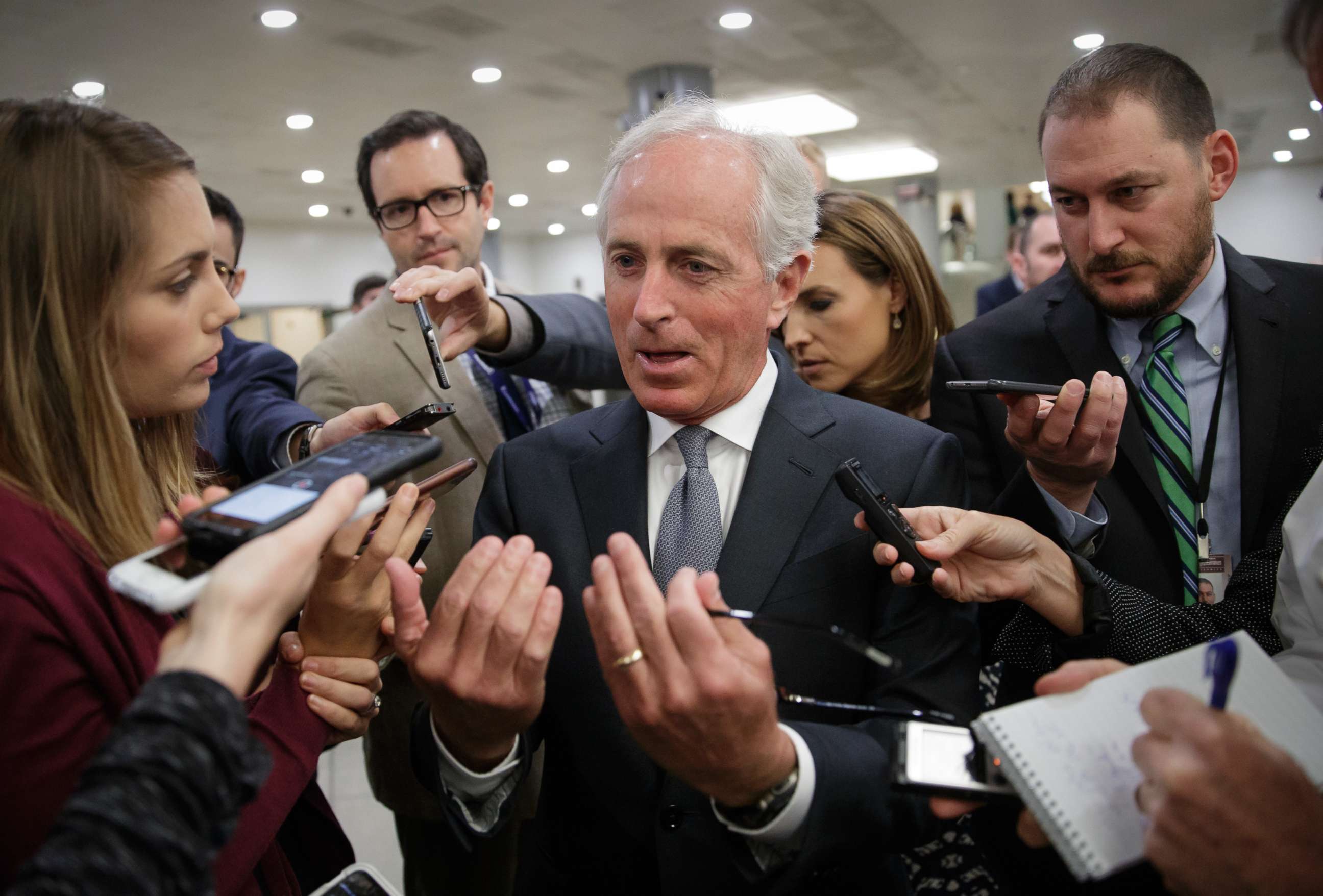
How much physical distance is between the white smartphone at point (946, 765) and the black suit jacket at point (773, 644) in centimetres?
20

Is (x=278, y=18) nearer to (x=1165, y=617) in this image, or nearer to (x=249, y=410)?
(x=249, y=410)

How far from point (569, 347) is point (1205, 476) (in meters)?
1.53

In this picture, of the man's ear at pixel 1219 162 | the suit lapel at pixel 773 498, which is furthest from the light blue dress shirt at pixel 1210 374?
the suit lapel at pixel 773 498

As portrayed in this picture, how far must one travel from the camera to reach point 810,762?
1218 millimetres

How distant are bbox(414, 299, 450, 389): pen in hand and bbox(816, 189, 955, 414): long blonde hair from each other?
114 centimetres

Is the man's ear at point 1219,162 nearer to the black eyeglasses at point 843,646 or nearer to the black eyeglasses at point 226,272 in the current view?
the black eyeglasses at point 843,646

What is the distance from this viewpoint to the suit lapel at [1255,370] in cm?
177

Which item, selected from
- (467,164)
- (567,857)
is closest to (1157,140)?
(567,857)

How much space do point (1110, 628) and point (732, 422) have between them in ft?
2.38

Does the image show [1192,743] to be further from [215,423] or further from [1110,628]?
[215,423]

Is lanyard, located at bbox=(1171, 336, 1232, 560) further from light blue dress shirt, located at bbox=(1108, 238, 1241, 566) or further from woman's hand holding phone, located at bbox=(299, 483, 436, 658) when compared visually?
woman's hand holding phone, located at bbox=(299, 483, 436, 658)

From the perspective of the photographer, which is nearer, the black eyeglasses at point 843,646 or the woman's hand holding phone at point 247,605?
the woman's hand holding phone at point 247,605

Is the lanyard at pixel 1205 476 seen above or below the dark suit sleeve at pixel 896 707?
above

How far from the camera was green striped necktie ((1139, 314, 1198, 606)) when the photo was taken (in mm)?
1817
